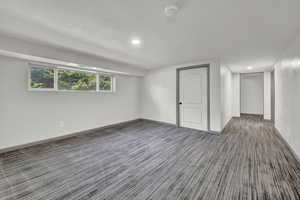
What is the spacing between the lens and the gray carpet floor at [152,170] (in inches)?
65.4

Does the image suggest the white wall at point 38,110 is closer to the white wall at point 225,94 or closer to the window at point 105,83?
the window at point 105,83

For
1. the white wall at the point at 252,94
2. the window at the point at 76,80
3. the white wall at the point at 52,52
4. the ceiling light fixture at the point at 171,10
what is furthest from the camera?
the white wall at the point at 252,94

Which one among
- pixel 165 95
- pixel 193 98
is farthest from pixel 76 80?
pixel 193 98

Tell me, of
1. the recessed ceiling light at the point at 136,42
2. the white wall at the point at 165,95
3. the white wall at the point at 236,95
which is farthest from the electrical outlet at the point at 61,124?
the white wall at the point at 236,95

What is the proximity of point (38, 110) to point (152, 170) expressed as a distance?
3170 millimetres

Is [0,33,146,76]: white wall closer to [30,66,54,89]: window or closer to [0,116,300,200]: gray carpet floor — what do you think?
[30,66,54,89]: window

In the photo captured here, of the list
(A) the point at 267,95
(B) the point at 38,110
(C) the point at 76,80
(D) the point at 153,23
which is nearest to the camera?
(D) the point at 153,23

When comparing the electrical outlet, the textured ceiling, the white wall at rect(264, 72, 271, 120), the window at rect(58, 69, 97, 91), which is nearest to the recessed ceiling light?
the textured ceiling

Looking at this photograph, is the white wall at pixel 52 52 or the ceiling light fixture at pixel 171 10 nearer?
the ceiling light fixture at pixel 171 10

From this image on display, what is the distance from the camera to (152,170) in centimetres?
216

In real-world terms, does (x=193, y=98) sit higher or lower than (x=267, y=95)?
Result: lower

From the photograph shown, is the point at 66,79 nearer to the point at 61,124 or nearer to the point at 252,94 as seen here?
the point at 61,124

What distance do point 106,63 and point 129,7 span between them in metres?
2.63

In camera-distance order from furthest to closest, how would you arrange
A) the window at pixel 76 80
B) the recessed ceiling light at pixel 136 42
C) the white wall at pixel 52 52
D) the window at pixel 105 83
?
the window at pixel 105 83, the window at pixel 76 80, the recessed ceiling light at pixel 136 42, the white wall at pixel 52 52
